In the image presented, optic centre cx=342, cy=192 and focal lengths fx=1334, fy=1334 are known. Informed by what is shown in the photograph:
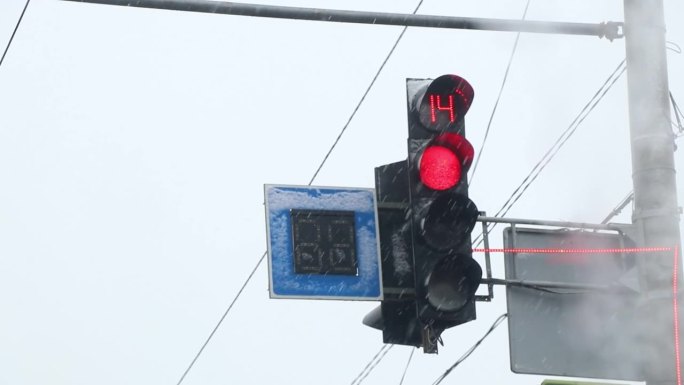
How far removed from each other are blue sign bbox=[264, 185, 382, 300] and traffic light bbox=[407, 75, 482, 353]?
0.39 m

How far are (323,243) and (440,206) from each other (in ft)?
2.71

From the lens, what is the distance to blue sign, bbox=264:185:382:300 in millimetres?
7039

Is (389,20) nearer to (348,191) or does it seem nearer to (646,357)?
(348,191)

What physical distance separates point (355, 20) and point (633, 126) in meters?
1.82

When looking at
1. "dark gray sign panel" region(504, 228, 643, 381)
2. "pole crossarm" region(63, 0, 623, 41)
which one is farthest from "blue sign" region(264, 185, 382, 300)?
"dark gray sign panel" region(504, 228, 643, 381)

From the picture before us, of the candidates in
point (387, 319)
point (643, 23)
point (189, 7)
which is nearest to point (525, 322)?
point (387, 319)

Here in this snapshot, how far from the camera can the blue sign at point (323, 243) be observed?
7.04 metres

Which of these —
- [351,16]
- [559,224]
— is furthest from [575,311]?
[351,16]

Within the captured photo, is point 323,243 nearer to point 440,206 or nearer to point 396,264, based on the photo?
point 396,264

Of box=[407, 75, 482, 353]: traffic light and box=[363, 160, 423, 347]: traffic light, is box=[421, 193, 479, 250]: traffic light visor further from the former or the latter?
box=[363, 160, 423, 347]: traffic light

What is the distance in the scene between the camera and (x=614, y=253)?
795cm

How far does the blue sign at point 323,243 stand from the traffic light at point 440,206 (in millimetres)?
387

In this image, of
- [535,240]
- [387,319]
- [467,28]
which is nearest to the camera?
[387,319]

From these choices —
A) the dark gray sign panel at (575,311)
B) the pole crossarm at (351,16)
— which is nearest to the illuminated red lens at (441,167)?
the pole crossarm at (351,16)
